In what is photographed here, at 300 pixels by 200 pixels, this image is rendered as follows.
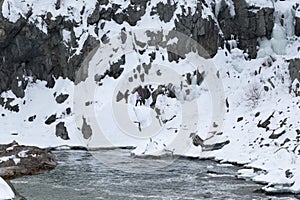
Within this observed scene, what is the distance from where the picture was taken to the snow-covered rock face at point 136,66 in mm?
32062

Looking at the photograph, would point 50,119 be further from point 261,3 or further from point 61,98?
point 261,3

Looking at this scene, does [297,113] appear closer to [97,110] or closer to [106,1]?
[97,110]

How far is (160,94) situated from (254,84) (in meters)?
5.75

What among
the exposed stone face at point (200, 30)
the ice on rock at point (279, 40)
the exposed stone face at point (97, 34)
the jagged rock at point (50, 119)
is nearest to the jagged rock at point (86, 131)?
the jagged rock at point (50, 119)

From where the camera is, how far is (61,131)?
3275 centimetres

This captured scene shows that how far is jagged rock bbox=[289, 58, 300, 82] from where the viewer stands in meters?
34.2

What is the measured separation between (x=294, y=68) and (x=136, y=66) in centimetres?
1000

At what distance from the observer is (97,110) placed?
3372 cm

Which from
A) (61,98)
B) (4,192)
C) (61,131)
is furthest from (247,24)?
(4,192)

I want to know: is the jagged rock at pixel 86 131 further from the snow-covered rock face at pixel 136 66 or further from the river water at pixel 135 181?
the river water at pixel 135 181

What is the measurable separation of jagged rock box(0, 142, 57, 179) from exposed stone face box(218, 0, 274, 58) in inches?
802

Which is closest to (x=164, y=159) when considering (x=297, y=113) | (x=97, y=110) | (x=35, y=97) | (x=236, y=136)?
(x=236, y=136)

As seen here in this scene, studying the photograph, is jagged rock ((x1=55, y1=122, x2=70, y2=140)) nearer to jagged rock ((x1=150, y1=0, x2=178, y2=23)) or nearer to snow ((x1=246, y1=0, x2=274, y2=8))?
jagged rock ((x1=150, y1=0, x2=178, y2=23))

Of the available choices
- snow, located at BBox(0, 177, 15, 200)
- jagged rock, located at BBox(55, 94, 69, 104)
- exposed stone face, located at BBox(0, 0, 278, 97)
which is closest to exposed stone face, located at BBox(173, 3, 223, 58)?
exposed stone face, located at BBox(0, 0, 278, 97)
